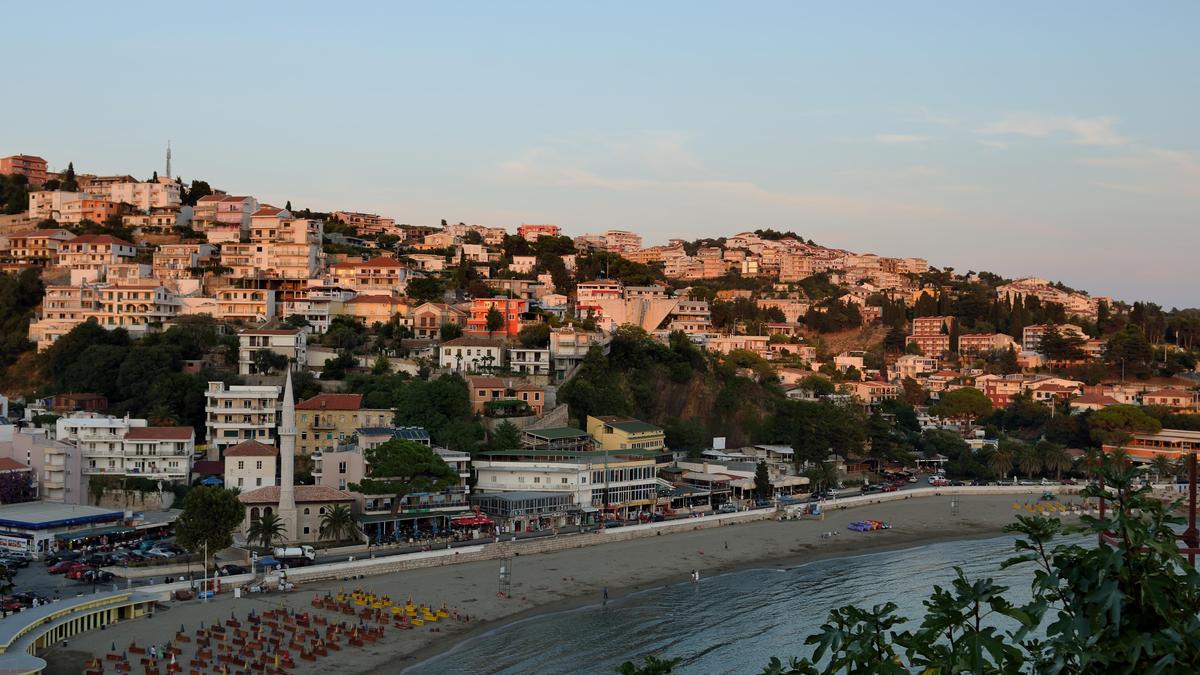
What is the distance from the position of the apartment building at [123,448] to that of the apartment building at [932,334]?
212 ft

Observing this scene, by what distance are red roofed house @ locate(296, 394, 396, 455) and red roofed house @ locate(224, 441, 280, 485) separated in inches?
191

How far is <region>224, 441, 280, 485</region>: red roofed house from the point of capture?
40.3m

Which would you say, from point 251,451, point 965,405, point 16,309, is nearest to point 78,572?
point 251,451

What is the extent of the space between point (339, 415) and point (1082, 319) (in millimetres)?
71927

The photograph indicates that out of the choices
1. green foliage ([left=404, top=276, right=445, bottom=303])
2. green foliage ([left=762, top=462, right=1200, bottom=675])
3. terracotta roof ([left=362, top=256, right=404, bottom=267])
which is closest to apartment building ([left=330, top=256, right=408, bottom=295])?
terracotta roof ([left=362, top=256, right=404, bottom=267])

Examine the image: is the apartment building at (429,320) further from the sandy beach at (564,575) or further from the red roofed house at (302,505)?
the red roofed house at (302,505)

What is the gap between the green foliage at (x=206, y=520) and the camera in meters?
31.3

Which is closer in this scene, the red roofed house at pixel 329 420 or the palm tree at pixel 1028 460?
the red roofed house at pixel 329 420

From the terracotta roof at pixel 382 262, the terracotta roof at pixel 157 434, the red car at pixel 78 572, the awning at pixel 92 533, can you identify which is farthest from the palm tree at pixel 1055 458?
the red car at pixel 78 572

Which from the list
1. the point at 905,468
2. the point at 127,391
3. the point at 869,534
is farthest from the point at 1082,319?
the point at 127,391

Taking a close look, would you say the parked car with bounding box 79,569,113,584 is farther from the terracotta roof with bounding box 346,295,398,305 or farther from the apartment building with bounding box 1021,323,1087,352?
the apartment building with bounding box 1021,323,1087,352

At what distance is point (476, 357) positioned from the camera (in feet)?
177

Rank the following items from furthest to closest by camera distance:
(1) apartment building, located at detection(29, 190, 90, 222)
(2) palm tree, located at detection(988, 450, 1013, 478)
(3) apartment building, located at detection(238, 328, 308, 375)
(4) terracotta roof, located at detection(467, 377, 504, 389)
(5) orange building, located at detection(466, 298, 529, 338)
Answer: (1) apartment building, located at detection(29, 190, 90, 222)
(2) palm tree, located at detection(988, 450, 1013, 478)
(5) orange building, located at detection(466, 298, 529, 338)
(3) apartment building, located at detection(238, 328, 308, 375)
(4) terracotta roof, located at detection(467, 377, 504, 389)

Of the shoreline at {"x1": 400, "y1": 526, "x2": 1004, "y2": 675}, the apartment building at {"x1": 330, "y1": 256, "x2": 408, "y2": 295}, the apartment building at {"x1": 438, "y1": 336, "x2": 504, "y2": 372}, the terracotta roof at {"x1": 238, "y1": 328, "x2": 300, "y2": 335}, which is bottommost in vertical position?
the shoreline at {"x1": 400, "y1": 526, "x2": 1004, "y2": 675}
